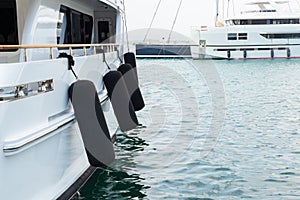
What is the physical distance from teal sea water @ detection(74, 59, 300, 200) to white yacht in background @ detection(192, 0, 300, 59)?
28370 mm

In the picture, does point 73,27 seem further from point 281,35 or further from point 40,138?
point 281,35

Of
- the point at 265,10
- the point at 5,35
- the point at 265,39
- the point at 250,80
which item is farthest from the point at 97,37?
the point at 265,10

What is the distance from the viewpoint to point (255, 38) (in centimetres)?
4259

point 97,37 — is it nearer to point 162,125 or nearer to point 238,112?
point 162,125

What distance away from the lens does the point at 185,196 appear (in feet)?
19.3

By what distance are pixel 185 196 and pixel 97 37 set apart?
594 cm

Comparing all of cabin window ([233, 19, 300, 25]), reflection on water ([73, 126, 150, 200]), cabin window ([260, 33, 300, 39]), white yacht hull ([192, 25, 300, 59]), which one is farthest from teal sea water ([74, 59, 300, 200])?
cabin window ([233, 19, 300, 25])

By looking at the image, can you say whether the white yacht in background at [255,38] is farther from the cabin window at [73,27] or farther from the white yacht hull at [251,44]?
the cabin window at [73,27]

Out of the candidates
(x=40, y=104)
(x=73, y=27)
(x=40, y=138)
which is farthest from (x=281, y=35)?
(x=40, y=138)

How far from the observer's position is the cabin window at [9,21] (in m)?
6.32

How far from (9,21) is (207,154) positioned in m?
4.16

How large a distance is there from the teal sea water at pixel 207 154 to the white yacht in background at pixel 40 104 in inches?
29.8

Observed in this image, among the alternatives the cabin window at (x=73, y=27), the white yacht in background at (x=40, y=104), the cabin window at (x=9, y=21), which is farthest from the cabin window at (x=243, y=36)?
the cabin window at (x=9, y=21)

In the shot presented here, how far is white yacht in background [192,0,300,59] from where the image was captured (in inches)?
1678
